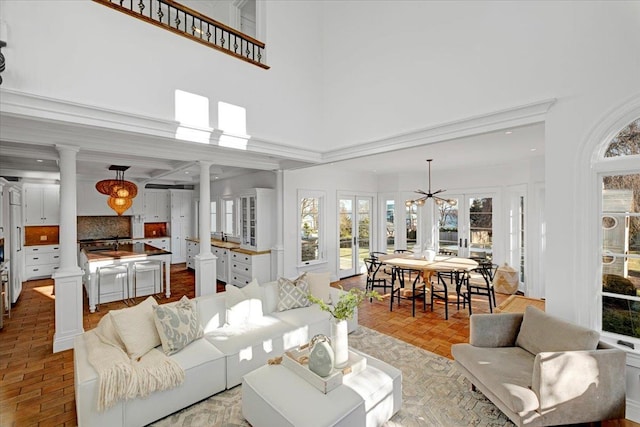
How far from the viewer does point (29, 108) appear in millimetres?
2562

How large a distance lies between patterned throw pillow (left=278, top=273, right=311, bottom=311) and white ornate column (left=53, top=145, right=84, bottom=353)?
2.56 meters

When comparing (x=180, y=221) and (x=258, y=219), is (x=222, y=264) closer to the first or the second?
(x=258, y=219)

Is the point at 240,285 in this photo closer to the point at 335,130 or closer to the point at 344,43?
the point at 335,130

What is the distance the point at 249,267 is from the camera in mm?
6188

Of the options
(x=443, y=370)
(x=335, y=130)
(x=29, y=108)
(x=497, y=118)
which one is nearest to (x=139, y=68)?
(x=29, y=108)

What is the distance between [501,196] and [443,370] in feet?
15.0

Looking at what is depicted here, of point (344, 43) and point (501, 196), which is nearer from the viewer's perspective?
point (344, 43)

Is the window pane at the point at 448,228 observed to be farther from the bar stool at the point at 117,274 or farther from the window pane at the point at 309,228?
the bar stool at the point at 117,274

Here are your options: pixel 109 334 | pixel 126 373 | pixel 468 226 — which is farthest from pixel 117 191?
pixel 468 226

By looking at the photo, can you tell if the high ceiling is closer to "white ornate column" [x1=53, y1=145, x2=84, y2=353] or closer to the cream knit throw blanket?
"white ornate column" [x1=53, y1=145, x2=84, y2=353]

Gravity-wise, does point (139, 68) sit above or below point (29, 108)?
above

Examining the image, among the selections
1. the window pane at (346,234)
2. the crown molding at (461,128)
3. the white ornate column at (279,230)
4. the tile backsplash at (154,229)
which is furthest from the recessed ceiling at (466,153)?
the tile backsplash at (154,229)

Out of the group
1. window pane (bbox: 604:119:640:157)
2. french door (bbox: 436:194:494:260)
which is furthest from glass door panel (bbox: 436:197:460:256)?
window pane (bbox: 604:119:640:157)

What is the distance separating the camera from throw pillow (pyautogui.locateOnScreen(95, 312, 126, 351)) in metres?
2.63
